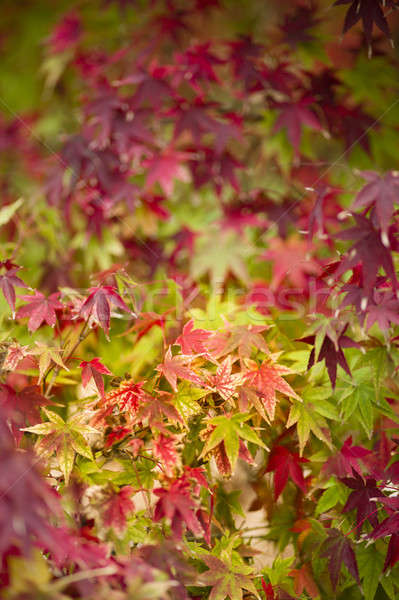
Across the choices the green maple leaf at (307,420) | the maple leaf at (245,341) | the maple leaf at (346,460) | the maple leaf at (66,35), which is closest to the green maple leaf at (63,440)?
the maple leaf at (245,341)

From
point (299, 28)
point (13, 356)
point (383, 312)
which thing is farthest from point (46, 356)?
point (299, 28)

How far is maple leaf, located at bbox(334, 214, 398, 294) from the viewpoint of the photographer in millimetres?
1061

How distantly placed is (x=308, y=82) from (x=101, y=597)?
6.85 feet

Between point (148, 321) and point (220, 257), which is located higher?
point (148, 321)

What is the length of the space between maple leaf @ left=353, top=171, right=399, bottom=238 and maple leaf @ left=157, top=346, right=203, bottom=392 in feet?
1.60

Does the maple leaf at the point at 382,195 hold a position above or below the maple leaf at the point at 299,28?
above

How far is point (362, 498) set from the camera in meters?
1.30

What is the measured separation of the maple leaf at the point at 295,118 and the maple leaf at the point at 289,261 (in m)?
0.38

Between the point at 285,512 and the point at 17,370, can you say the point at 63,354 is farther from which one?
the point at 285,512

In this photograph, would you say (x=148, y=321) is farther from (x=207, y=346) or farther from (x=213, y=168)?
(x=213, y=168)

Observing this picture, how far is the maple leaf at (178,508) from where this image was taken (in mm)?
1099

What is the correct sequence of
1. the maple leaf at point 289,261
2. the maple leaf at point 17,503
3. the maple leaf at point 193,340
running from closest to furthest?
the maple leaf at point 17,503
the maple leaf at point 193,340
the maple leaf at point 289,261

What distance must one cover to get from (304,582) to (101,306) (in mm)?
878

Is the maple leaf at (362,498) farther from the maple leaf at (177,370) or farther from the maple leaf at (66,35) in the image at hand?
the maple leaf at (66,35)
